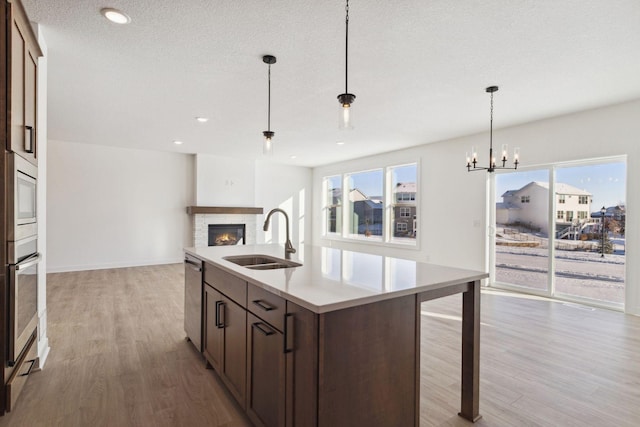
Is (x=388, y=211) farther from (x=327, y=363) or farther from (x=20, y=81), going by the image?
(x=20, y=81)

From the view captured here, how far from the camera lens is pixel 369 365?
1449mm

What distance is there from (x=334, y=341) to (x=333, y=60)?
2457 mm

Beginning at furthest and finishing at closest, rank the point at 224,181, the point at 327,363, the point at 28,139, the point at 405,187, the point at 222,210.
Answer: the point at 224,181 < the point at 222,210 < the point at 405,187 < the point at 28,139 < the point at 327,363

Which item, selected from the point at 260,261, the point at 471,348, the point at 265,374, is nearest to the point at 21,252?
the point at 260,261

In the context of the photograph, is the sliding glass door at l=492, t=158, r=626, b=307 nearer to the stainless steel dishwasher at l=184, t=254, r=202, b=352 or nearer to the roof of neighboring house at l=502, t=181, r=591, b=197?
the roof of neighboring house at l=502, t=181, r=591, b=197

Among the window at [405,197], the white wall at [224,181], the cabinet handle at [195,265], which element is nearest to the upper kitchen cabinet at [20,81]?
the cabinet handle at [195,265]

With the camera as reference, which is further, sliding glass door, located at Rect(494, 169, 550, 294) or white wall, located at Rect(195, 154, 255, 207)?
white wall, located at Rect(195, 154, 255, 207)

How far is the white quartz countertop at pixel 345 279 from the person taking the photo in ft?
4.47

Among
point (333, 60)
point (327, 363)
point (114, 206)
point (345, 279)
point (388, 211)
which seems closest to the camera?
point (327, 363)

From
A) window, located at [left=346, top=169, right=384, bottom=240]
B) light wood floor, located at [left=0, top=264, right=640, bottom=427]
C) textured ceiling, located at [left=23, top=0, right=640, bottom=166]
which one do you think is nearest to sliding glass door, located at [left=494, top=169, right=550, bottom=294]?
light wood floor, located at [left=0, top=264, right=640, bottom=427]

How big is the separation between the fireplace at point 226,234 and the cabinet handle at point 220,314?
5.87 m

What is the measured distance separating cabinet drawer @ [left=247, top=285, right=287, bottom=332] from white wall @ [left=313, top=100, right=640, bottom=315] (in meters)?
4.60

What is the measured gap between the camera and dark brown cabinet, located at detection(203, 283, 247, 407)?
6.16 ft

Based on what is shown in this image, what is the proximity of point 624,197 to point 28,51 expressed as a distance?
595 cm
